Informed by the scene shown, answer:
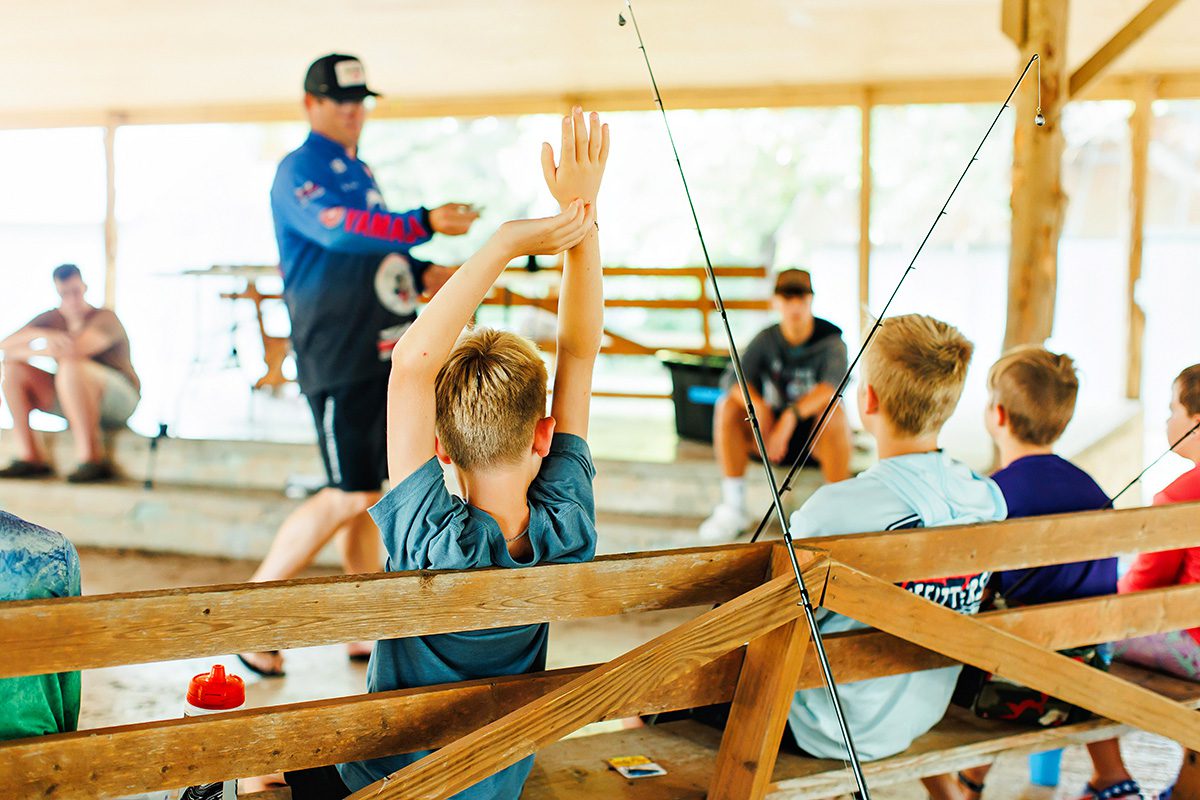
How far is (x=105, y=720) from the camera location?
301 centimetres

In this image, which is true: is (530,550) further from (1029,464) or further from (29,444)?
(29,444)

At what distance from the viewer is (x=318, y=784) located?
1.58 meters

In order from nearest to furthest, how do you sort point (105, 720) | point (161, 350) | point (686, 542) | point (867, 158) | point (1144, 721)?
point (1144, 721)
point (105, 720)
point (686, 542)
point (867, 158)
point (161, 350)

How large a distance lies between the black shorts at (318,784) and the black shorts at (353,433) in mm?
1597

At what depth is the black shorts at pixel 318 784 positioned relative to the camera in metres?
1.57

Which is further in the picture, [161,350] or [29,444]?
[161,350]

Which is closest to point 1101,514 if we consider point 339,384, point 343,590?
point 343,590

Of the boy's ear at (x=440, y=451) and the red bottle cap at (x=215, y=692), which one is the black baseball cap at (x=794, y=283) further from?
the red bottle cap at (x=215, y=692)

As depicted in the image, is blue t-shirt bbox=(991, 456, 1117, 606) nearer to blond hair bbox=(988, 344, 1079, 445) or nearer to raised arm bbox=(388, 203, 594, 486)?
blond hair bbox=(988, 344, 1079, 445)

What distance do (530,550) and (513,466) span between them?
13 cm

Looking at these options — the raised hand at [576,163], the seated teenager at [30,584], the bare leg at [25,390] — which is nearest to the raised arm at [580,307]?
the raised hand at [576,163]

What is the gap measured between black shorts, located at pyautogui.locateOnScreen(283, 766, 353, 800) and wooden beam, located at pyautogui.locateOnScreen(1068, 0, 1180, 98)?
12.1 feet

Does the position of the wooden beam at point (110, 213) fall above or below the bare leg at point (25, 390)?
above

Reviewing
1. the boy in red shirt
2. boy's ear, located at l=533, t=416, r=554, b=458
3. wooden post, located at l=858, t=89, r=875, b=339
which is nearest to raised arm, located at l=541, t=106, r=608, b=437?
boy's ear, located at l=533, t=416, r=554, b=458
